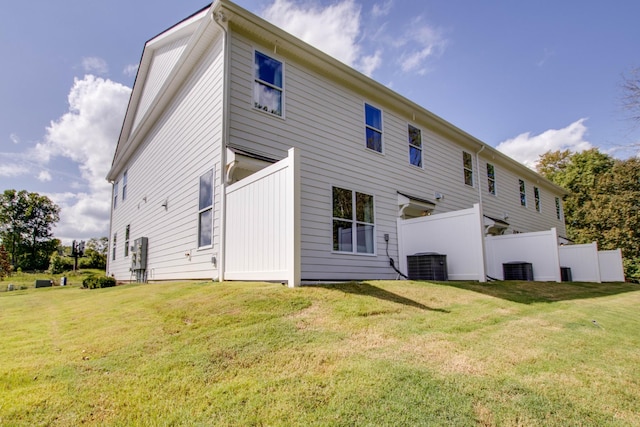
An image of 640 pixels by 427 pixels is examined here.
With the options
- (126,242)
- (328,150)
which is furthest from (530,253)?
(126,242)

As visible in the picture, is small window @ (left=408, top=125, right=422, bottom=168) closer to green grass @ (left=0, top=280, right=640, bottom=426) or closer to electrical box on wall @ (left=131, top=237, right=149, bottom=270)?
green grass @ (left=0, top=280, right=640, bottom=426)

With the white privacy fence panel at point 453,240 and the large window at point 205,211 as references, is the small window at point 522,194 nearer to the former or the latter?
the white privacy fence panel at point 453,240

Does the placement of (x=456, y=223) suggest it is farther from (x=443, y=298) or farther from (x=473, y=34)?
(x=473, y=34)

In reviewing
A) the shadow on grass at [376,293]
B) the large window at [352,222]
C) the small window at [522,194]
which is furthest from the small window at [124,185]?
the small window at [522,194]

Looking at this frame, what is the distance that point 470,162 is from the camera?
13.7m

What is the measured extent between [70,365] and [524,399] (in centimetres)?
336

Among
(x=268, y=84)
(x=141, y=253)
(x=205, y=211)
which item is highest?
(x=268, y=84)

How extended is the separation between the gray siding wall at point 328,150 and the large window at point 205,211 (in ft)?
3.90

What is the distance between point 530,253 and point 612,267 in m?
6.23

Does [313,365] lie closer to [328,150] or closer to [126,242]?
[328,150]

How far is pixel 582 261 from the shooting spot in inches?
514

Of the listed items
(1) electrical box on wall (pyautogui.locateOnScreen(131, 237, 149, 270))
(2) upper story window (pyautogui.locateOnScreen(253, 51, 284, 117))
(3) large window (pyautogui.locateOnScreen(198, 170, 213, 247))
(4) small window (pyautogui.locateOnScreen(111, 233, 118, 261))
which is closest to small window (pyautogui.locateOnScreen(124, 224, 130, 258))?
(4) small window (pyautogui.locateOnScreen(111, 233, 118, 261))

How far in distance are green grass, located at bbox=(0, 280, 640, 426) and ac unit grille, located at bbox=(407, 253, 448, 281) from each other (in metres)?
3.46

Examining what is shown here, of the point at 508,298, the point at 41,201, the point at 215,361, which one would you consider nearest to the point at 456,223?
the point at 508,298
